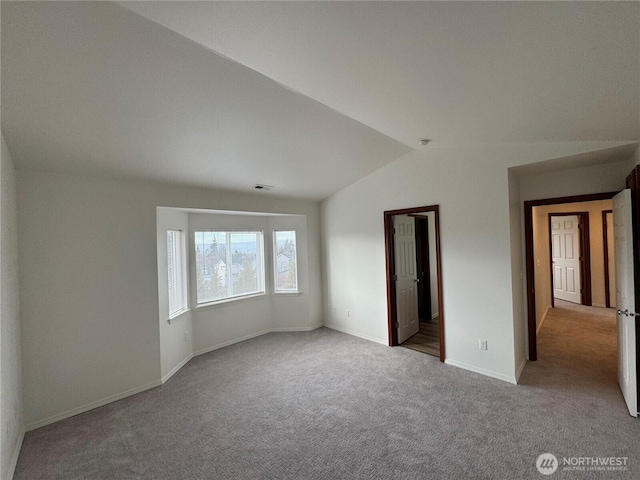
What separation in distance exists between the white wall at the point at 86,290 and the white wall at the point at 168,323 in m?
0.10

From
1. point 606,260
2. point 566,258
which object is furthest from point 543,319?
point 566,258

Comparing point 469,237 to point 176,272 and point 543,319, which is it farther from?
point 176,272

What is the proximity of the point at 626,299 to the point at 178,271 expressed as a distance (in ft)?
16.2

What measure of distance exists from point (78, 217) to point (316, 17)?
293cm

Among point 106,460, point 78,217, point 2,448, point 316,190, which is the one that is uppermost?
point 316,190

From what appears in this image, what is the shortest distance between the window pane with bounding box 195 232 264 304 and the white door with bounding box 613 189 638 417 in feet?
14.8

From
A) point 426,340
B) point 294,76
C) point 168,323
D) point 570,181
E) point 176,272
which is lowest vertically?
point 426,340

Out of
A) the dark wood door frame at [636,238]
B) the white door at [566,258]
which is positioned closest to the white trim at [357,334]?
the dark wood door frame at [636,238]

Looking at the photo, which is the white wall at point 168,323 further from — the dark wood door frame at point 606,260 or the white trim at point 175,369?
the dark wood door frame at point 606,260

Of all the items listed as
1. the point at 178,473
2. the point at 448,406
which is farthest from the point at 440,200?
the point at 178,473

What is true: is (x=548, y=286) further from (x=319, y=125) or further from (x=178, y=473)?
(x=178, y=473)

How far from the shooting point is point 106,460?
2.18 m

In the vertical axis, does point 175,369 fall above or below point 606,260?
below

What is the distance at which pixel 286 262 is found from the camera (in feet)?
17.2
